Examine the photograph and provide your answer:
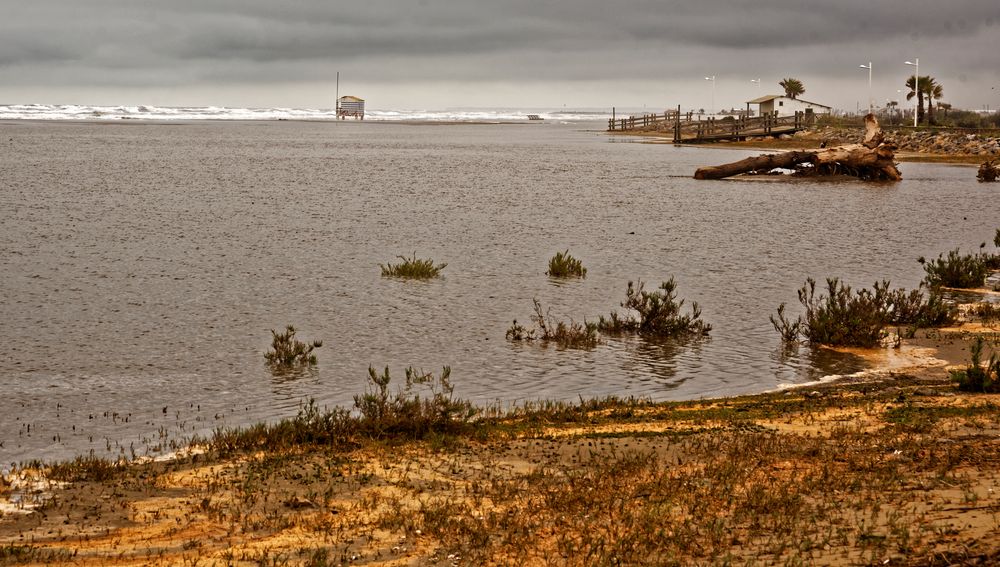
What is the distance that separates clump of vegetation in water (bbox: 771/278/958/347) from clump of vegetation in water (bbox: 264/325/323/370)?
20.6ft

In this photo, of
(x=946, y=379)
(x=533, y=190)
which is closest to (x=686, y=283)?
(x=946, y=379)

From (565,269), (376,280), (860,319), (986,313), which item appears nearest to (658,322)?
(860,319)

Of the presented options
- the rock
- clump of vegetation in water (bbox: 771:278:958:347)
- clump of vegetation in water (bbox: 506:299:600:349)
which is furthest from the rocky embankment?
the rock

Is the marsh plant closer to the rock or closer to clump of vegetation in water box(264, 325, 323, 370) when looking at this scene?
the rock

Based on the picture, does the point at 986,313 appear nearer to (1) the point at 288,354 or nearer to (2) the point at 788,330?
(2) the point at 788,330

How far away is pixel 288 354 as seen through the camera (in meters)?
13.1

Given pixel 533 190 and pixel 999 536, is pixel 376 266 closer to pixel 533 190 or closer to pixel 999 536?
pixel 999 536

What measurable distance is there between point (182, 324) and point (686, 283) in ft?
30.6

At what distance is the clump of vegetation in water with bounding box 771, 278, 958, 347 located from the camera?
14.4m

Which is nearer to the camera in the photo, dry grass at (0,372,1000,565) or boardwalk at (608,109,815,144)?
dry grass at (0,372,1000,565)

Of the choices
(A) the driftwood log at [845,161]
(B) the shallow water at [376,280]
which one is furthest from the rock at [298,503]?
(A) the driftwood log at [845,161]

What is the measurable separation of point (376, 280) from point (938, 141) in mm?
56676

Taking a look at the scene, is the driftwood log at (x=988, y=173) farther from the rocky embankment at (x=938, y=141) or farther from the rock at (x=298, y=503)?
the rock at (x=298, y=503)

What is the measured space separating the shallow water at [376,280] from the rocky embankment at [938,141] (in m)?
17.9
